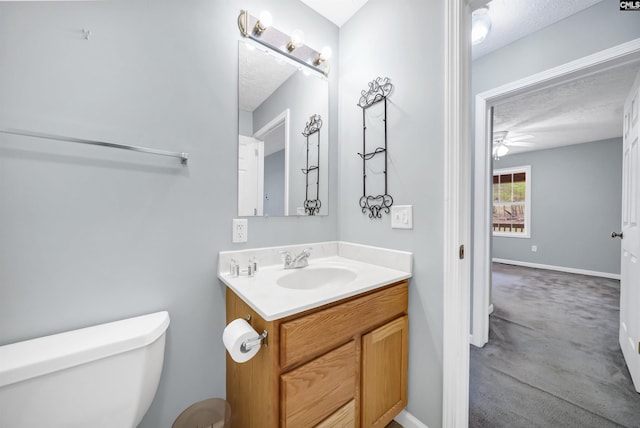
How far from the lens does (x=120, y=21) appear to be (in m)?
0.99

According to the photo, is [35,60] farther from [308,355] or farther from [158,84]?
[308,355]

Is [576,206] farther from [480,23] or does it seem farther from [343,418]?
[343,418]

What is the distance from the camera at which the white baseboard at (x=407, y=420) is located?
122cm

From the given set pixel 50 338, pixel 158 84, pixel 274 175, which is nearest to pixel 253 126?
pixel 274 175

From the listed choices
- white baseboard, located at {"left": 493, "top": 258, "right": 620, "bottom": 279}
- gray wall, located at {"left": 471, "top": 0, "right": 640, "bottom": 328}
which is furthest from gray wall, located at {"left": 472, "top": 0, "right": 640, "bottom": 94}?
white baseboard, located at {"left": 493, "top": 258, "right": 620, "bottom": 279}

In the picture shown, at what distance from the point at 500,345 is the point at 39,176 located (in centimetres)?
306

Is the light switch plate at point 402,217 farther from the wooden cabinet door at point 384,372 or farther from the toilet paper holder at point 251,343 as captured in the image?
the toilet paper holder at point 251,343

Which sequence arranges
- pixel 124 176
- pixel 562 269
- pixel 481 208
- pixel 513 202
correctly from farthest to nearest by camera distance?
pixel 513 202 < pixel 562 269 < pixel 481 208 < pixel 124 176

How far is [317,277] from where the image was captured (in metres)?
1.39

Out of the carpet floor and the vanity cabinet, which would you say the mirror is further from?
the carpet floor

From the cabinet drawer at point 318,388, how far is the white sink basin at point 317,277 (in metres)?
0.41

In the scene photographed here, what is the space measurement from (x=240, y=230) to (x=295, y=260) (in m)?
0.34

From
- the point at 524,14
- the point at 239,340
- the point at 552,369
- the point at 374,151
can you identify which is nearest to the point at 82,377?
the point at 239,340

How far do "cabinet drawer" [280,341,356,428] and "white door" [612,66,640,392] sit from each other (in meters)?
1.83
